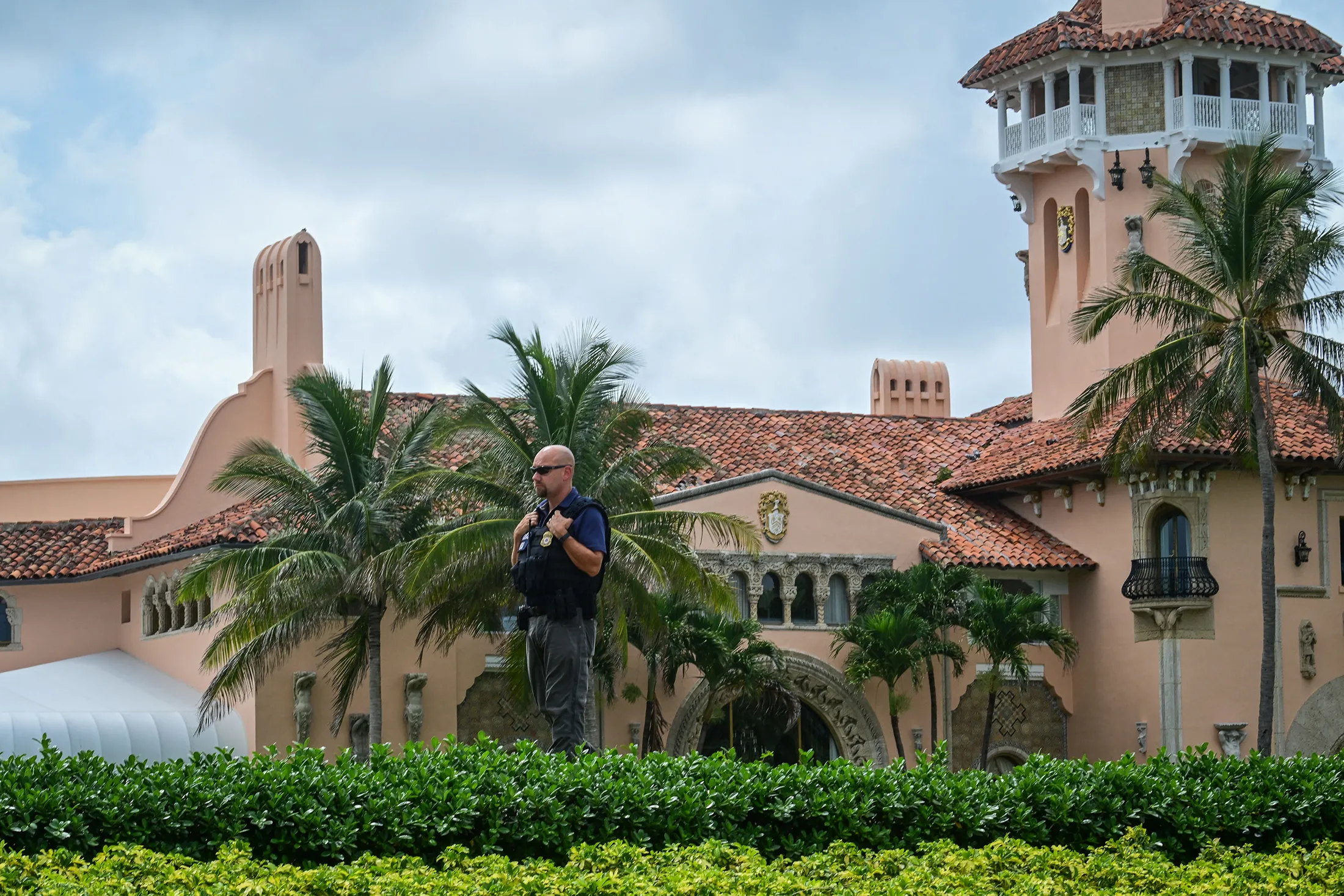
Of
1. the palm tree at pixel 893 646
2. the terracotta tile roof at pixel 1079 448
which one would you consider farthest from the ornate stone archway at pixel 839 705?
the terracotta tile roof at pixel 1079 448

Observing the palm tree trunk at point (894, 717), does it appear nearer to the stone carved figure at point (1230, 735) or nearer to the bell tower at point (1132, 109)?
the stone carved figure at point (1230, 735)

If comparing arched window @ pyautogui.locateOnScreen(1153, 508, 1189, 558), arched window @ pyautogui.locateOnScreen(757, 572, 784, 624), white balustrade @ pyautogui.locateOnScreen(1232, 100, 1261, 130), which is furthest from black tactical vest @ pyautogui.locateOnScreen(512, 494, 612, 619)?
white balustrade @ pyautogui.locateOnScreen(1232, 100, 1261, 130)

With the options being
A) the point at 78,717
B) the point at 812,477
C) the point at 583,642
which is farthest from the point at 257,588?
the point at 583,642

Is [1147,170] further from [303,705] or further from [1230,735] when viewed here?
[303,705]

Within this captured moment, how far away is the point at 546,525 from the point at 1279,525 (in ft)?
82.4

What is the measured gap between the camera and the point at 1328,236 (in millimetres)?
30875

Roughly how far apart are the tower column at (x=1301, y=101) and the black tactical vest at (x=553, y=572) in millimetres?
28926

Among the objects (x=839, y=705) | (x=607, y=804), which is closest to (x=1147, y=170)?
(x=839, y=705)

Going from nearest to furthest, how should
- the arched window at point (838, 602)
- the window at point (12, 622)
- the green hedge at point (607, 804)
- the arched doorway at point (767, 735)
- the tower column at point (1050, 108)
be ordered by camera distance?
the green hedge at point (607, 804)
the arched doorway at point (767, 735)
the arched window at point (838, 602)
the window at point (12, 622)
the tower column at point (1050, 108)

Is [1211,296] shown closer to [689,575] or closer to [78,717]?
[689,575]

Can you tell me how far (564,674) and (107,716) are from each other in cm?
2000

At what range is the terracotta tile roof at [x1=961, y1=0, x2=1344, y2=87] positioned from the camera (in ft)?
124

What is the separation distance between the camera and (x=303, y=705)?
31719mm

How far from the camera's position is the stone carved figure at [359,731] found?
105 feet
